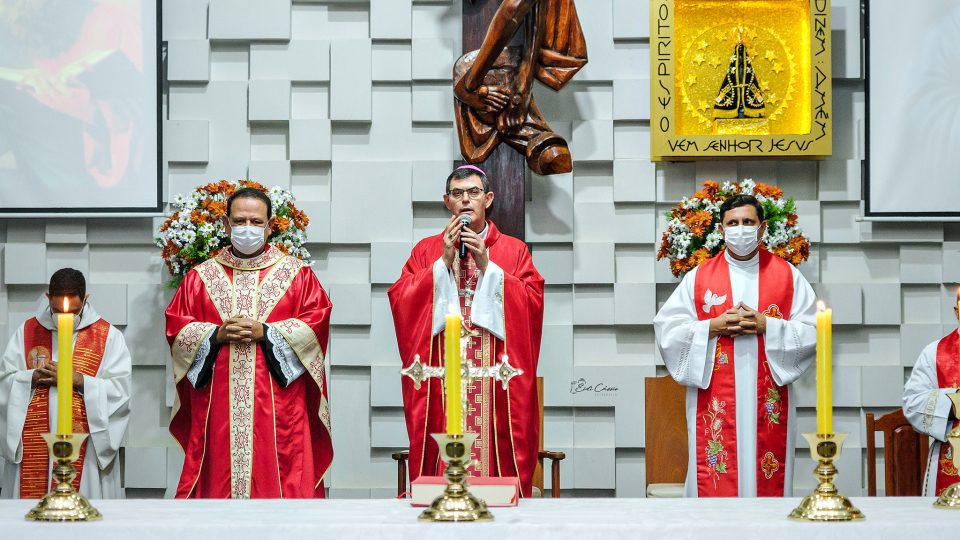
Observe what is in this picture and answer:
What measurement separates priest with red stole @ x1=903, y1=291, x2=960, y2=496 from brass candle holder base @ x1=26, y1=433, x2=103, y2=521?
166 inches

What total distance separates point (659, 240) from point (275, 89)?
262cm

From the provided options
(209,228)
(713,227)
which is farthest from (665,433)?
(209,228)

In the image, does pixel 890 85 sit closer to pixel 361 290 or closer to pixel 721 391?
pixel 721 391

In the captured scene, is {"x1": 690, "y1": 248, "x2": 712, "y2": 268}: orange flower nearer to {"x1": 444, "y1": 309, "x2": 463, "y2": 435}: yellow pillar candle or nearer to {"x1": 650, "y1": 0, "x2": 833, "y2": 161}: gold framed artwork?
{"x1": 650, "y1": 0, "x2": 833, "y2": 161}: gold framed artwork

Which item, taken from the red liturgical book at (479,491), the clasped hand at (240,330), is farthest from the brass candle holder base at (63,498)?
the clasped hand at (240,330)

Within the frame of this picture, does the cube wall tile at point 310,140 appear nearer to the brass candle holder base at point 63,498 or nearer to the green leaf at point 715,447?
the green leaf at point 715,447

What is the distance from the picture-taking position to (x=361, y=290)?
7125mm

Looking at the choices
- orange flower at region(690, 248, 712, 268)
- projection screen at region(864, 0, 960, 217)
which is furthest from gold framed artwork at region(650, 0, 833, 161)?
orange flower at region(690, 248, 712, 268)

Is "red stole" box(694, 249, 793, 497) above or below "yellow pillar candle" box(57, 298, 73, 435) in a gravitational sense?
below

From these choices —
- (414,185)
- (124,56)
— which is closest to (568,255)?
(414,185)

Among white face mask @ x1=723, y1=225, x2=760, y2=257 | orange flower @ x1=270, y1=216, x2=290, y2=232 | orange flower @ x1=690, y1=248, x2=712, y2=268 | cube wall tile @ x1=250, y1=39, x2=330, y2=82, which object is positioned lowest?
orange flower @ x1=690, y1=248, x2=712, y2=268

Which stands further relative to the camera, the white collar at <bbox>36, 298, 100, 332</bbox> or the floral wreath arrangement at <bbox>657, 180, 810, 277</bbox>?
the floral wreath arrangement at <bbox>657, 180, 810, 277</bbox>

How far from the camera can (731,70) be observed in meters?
7.19

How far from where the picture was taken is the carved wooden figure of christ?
6.55m
